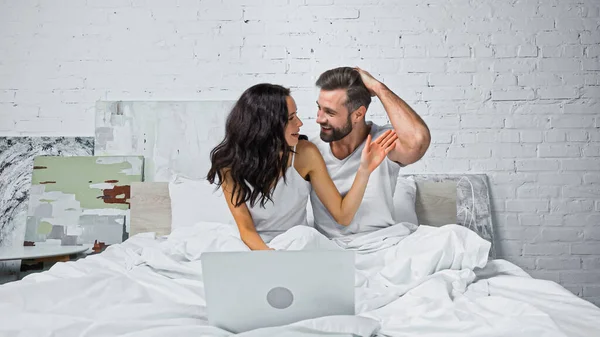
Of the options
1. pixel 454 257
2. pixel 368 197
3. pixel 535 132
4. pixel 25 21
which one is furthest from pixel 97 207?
pixel 535 132

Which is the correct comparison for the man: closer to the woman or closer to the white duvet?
the woman

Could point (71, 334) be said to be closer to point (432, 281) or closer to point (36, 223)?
point (432, 281)

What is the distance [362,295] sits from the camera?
155 centimetres

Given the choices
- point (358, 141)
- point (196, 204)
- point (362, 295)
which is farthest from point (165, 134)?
point (362, 295)

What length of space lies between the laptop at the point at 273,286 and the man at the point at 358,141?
47.9 inches

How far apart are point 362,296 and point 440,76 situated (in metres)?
2.15

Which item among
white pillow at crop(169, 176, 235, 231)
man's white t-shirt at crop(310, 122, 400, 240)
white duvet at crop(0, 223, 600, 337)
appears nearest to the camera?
white duvet at crop(0, 223, 600, 337)

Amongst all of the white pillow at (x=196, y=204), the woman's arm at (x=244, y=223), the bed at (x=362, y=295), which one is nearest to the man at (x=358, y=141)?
the bed at (x=362, y=295)

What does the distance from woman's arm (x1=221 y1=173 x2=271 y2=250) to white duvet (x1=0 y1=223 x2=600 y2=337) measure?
0.24ft

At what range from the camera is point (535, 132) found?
3.32 m

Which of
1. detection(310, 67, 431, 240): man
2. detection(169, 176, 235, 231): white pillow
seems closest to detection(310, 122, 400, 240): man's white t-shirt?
detection(310, 67, 431, 240): man

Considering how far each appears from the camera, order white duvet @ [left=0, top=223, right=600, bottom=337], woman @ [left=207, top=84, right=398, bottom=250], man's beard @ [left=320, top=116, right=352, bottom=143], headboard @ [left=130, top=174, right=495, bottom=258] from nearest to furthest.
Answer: white duvet @ [left=0, top=223, right=600, bottom=337], woman @ [left=207, top=84, right=398, bottom=250], man's beard @ [left=320, top=116, right=352, bottom=143], headboard @ [left=130, top=174, right=495, bottom=258]

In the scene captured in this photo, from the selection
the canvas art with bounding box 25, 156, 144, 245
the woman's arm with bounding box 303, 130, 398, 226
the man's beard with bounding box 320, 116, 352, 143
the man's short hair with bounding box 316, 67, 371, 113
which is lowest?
the canvas art with bounding box 25, 156, 144, 245

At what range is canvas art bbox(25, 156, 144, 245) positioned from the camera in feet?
10.4
